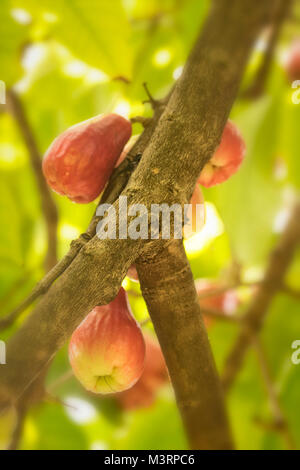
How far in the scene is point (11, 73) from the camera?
0.81 m

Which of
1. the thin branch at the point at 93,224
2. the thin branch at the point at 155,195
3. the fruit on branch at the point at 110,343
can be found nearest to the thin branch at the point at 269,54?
the thin branch at the point at 155,195

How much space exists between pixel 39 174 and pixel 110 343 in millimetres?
586

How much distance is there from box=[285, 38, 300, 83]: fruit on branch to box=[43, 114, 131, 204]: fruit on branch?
2.87ft

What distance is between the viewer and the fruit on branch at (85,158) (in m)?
0.51

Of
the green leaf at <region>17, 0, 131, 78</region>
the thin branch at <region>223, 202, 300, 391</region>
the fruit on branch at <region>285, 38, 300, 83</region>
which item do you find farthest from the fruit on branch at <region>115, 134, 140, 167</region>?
the fruit on branch at <region>285, 38, 300, 83</region>

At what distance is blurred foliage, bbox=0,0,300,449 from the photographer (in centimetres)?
82

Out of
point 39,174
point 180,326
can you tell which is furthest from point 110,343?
→ point 39,174

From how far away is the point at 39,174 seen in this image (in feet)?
→ 3.34

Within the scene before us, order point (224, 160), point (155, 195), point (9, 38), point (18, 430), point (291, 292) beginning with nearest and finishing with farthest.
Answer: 1. point (155, 195)
2. point (224, 160)
3. point (18, 430)
4. point (9, 38)
5. point (291, 292)

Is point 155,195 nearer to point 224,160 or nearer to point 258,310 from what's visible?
point 224,160

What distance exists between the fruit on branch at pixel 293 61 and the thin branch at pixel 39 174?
24.1 inches

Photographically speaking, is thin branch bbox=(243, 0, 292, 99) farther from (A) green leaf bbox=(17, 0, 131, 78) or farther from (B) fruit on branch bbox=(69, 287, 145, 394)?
(B) fruit on branch bbox=(69, 287, 145, 394)

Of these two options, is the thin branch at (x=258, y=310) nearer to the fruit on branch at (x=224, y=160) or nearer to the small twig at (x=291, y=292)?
the small twig at (x=291, y=292)

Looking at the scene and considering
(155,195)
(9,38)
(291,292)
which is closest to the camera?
(155,195)
